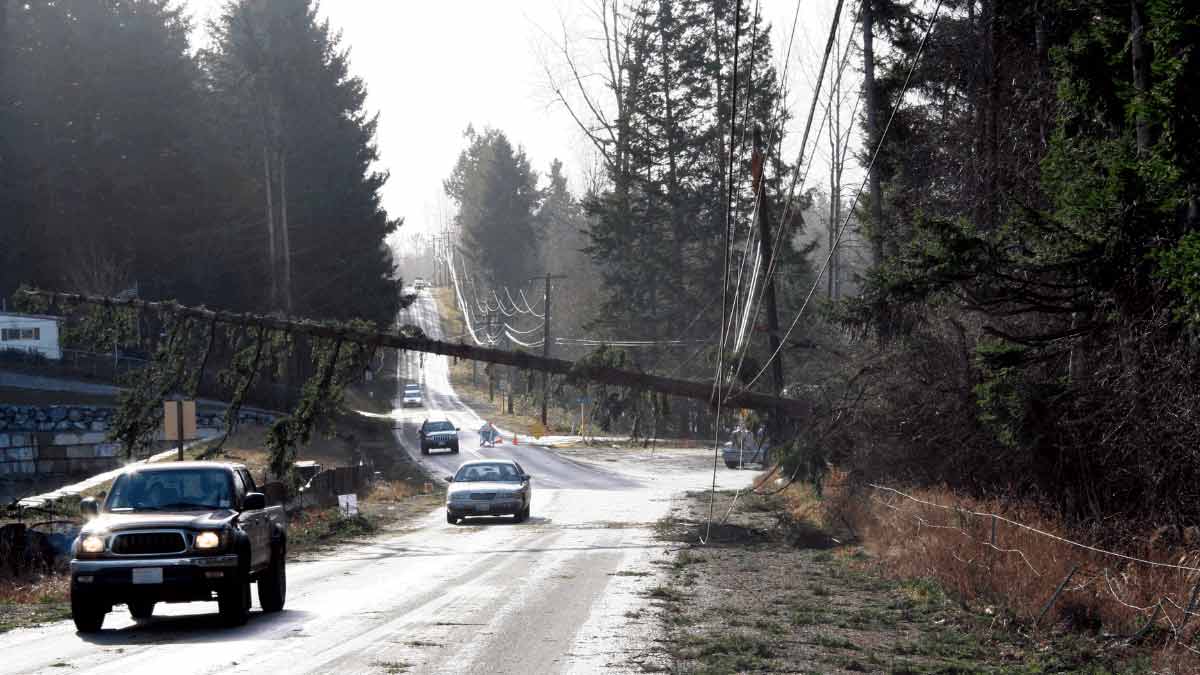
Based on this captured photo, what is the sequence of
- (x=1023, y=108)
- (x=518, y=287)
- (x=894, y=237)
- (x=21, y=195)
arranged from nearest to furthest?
(x=1023, y=108) → (x=894, y=237) → (x=21, y=195) → (x=518, y=287)

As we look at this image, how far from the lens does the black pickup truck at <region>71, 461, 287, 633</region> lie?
11.9 meters

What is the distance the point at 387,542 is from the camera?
90.1 feet

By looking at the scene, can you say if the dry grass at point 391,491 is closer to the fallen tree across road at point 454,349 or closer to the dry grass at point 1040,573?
the fallen tree across road at point 454,349

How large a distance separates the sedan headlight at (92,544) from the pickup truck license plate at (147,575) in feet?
1.52

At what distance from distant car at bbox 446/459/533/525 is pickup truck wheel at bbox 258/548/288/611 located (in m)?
17.7

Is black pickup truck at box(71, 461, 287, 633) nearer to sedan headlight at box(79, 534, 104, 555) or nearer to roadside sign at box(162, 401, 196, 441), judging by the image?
sedan headlight at box(79, 534, 104, 555)

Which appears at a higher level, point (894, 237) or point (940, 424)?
point (894, 237)

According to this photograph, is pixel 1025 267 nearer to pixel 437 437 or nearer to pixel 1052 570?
pixel 1052 570

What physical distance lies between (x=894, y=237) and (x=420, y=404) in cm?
8392

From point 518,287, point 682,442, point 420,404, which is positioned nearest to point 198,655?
point 682,442

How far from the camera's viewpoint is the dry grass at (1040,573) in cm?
1140

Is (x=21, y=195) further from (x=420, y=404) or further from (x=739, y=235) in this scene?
(x=420, y=404)

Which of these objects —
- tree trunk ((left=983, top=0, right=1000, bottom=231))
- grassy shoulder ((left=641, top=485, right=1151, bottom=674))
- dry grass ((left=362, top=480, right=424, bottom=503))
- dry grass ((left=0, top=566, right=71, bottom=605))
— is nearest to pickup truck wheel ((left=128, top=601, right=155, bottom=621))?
dry grass ((left=0, top=566, right=71, bottom=605))

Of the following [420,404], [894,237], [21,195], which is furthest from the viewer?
[420,404]
